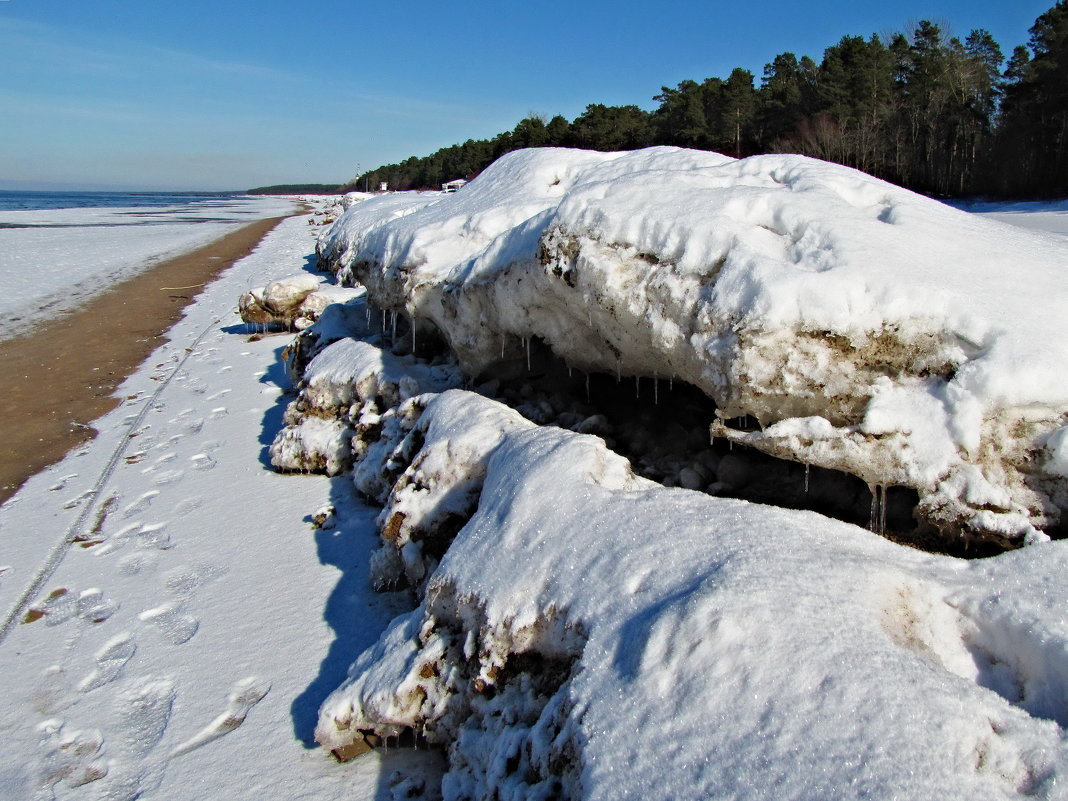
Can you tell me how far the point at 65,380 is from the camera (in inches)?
392

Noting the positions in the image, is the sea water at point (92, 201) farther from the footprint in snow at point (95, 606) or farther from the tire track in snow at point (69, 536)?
the footprint in snow at point (95, 606)

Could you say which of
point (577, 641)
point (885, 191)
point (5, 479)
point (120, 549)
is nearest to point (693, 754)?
point (577, 641)

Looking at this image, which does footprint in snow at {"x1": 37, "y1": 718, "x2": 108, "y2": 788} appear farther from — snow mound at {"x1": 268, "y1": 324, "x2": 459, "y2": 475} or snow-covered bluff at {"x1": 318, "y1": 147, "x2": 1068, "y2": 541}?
snow-covered bluff at {"x1": 318, "y1": 147, "x2": 1068, "y2": 541}

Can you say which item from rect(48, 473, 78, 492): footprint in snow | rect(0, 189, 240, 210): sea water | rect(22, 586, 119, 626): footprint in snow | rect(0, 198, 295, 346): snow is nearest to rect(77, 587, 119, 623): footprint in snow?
rect(22, 586, 119, 626): footprint in snow

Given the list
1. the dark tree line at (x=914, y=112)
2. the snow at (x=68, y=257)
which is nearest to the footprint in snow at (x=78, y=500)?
the snow at (x=68, y=257)

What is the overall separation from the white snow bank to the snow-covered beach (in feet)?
0.03

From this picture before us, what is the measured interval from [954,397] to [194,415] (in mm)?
7835

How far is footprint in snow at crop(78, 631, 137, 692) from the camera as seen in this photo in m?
3.70

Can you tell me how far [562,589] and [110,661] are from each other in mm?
2894

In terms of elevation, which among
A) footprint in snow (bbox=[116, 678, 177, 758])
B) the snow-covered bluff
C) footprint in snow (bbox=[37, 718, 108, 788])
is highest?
the snow-covered bluff

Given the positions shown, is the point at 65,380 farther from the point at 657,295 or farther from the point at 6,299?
the point at 657,295

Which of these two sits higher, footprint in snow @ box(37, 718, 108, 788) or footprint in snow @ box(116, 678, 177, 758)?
footprint in snow @ box(116, 678, 177, 758)

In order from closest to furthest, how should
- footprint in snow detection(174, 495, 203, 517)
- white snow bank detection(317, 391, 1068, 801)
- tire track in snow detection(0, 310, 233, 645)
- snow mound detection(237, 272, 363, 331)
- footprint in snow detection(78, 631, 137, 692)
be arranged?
white snow bank detection(317, 391, 1068, 801)
footprint in snow detection(78, 631, 137, 692)
tire track in snow detection(0, 310, 233, 645)
footprint in snow detection(174, 495, 203, 517)
snow mound detection(237, 272, 363, 331)

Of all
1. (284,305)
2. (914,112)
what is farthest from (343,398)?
(914,112)
